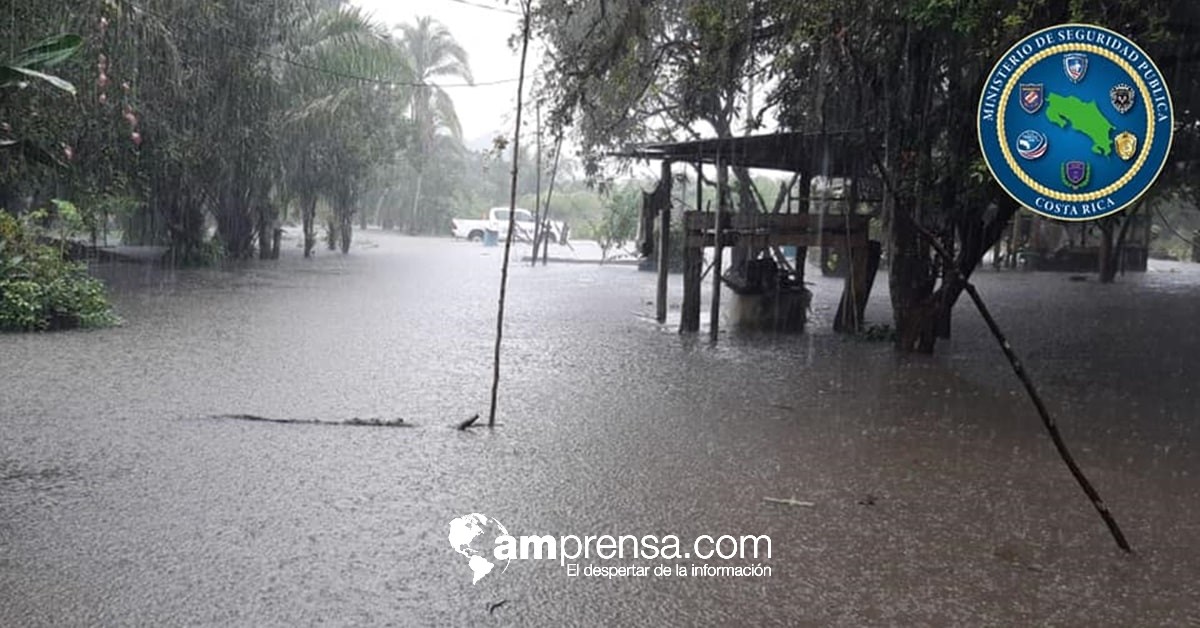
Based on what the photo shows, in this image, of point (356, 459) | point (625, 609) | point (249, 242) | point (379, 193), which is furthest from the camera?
point (379, 193)

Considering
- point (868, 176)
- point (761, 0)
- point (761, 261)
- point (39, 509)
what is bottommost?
point (39, 509)

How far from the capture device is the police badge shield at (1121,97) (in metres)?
4.25

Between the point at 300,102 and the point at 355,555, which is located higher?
the point at 300,102

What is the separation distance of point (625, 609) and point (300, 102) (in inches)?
843

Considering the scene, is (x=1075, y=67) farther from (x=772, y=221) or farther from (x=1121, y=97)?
(x=772, y=221)

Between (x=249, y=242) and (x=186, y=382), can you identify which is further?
(x=249, y=242)

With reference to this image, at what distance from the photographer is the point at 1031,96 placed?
436cm

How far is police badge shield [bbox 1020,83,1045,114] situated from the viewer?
14.3 ft

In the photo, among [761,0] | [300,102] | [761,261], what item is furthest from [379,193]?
[761,0]

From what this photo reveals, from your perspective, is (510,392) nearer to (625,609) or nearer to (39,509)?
(39,509)

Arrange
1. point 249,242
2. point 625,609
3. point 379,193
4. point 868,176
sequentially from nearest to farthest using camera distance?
1. point 625,609
2. point 868,176
3. point 249,242
4. point 379,193

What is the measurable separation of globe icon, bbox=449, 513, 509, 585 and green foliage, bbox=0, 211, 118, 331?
8509 millimetres

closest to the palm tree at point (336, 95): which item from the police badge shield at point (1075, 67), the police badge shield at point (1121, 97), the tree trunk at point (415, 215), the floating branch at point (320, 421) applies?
the floating branch at point (320, 421)

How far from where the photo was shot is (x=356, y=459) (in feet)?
20.4
